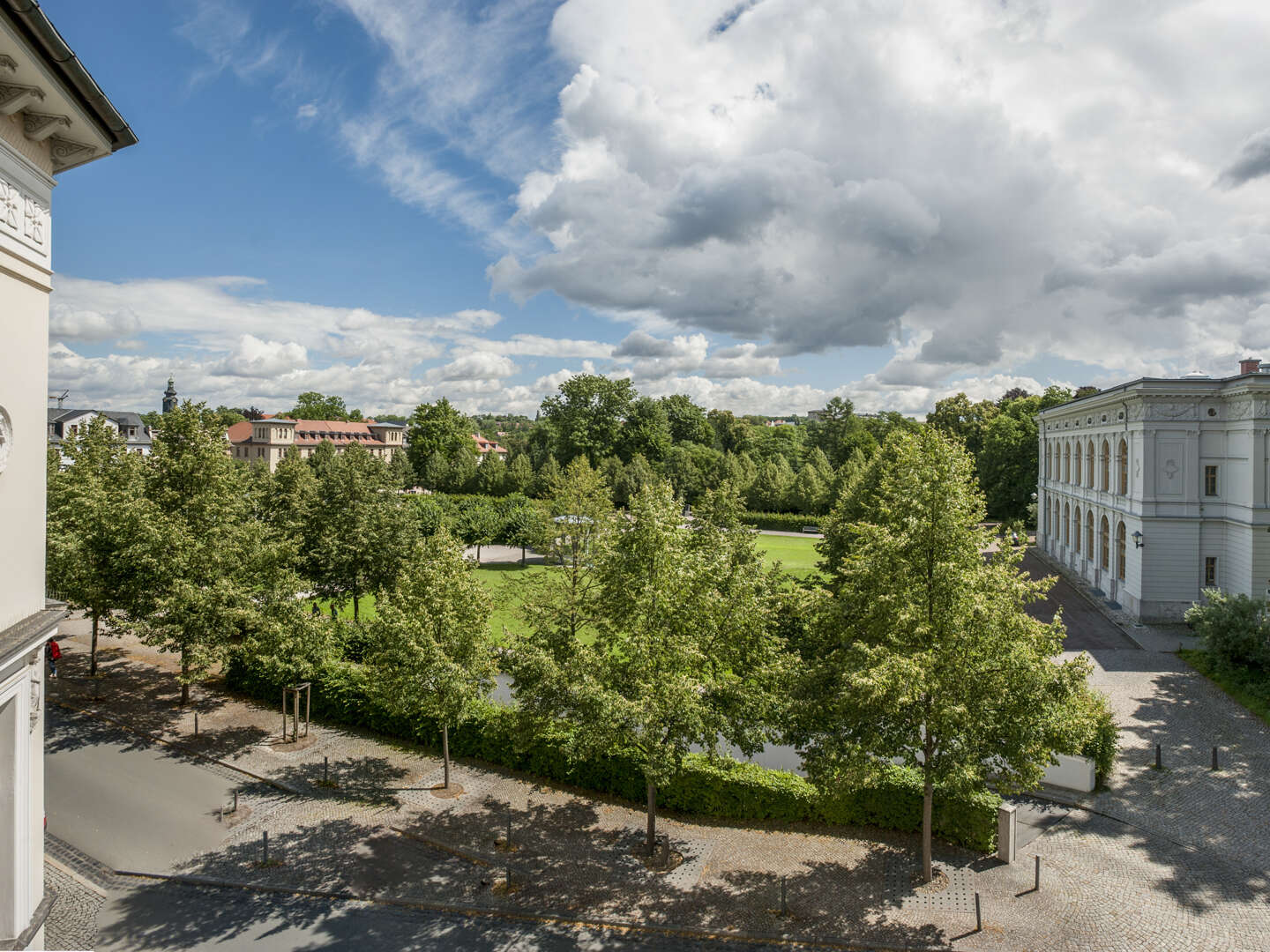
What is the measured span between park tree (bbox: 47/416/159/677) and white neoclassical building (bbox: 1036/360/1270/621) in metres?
37.7

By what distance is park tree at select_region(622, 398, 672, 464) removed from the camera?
8175cm

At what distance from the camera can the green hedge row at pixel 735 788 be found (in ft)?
47.7

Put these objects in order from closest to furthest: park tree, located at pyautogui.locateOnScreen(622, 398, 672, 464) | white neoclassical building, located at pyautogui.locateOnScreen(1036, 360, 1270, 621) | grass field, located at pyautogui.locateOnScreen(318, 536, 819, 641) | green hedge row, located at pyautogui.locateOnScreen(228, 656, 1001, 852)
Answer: green hedge row, located at pyautogui.locateOnScreen(228, 656, 1001, 852), white neoclassical building, located at pyautogui.locateOnScreen(1036, 360, 1270, 621), grass field, located at pyautogui.locateOnScreen(318, 536, 819, 641), park tree, located at pyautogui.locateOnScreen(622, 398, 672, 464)

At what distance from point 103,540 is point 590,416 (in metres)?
62.0

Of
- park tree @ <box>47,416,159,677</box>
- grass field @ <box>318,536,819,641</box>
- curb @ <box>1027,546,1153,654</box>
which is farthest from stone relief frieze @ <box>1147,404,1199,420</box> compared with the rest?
park tree @ <box>47,416,159,677</box>

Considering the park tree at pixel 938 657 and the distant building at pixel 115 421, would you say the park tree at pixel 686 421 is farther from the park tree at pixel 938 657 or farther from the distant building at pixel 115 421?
the park tree at pixel 938 657

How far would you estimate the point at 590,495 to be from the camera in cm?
3177

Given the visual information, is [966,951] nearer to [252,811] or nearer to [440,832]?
[440,832]

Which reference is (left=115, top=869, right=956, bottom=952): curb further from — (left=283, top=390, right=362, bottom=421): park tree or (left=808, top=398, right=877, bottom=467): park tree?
(left=283, top=390, right=362, bottom=421): park tree

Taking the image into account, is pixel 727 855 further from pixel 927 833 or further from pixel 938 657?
pixel 938 657

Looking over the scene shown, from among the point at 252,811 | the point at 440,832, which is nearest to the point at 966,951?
the point at 440,832

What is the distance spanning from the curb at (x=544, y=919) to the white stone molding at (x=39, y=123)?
12544 mm

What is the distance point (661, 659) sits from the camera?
44.2 feet

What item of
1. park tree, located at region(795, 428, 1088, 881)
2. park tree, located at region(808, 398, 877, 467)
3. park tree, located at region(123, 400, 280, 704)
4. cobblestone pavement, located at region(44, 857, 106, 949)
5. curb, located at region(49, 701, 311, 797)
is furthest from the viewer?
park tree, located at region(808, 398, 877, 467)
